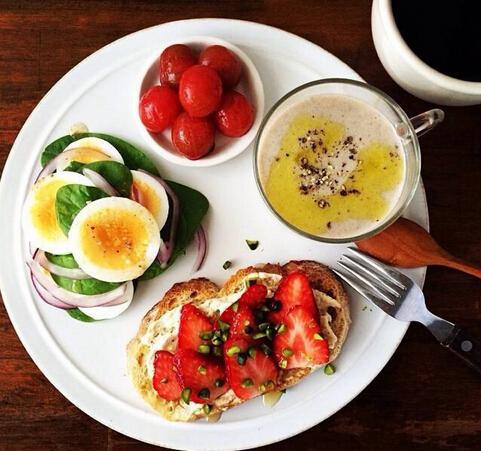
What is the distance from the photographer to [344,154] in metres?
1.80

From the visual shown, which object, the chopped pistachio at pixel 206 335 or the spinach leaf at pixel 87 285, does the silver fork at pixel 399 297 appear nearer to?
the chopped pistachio at pixel 206 335

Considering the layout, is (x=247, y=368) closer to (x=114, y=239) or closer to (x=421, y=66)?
(x=114, y=239)

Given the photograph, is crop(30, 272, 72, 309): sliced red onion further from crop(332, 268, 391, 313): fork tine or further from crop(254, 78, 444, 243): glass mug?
crop(332, 268, 391, 313): fork tine

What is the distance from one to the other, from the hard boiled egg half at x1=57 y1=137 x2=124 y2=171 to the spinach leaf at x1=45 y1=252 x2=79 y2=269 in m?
0.23

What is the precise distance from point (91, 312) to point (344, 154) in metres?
0.77

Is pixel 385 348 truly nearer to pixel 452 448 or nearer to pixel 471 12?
pixel 452 448

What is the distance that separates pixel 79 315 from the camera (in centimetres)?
195

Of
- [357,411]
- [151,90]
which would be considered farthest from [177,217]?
[357,411]

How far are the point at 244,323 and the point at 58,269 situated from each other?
503 millimetres

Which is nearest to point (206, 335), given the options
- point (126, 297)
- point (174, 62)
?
point (126, 297)

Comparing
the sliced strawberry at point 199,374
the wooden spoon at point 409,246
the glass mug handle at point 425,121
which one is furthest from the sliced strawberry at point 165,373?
the glass mug handle at point 425,121

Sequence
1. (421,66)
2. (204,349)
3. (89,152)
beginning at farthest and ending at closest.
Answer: (89,152), (204,349), (421,66)

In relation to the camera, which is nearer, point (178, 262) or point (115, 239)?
point (115, 239)

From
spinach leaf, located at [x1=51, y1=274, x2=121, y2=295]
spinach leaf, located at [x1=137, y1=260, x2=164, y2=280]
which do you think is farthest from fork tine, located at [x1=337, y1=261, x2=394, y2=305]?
spinach leaf, located at [x1=51, y1=274, x2=121, y2=295]
